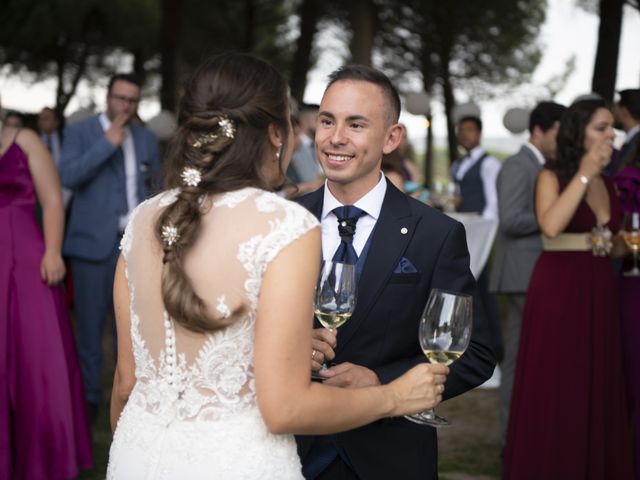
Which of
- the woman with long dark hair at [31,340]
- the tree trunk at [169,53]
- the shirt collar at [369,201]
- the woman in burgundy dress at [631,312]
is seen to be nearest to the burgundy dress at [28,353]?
the woman with long dark hair at [31,340]

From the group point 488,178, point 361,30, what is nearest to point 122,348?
point 488,178

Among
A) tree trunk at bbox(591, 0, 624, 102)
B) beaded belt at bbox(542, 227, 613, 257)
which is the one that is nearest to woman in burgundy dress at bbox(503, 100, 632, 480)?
beaded belt at bbox(542, 227, 613, 257)

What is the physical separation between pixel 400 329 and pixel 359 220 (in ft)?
1.26

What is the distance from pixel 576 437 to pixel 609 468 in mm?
240

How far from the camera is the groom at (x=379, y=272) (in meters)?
2.85

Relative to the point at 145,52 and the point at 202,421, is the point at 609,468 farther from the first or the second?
the point at 145,52

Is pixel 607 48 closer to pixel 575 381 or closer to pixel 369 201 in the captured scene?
pixel 575 381

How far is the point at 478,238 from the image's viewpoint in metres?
8.97

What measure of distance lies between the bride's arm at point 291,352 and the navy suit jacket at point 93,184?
4412mm

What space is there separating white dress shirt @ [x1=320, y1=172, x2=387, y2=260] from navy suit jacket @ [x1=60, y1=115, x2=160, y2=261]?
350cm

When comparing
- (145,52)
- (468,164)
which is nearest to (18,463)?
(468,164)

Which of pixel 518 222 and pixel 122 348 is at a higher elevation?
pixel 518 222

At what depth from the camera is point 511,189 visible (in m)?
6.18

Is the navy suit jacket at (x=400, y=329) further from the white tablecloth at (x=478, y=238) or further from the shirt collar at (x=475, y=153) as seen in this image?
the shirt collar at (x=475, y=153)
